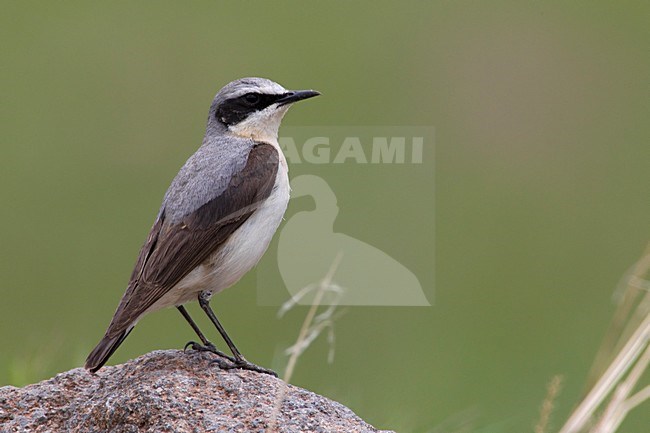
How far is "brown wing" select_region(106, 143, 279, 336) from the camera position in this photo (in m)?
6.73

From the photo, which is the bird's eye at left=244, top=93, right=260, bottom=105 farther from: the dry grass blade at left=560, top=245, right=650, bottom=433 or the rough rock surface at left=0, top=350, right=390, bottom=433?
the dry grass blade at left=560, top=245, right=650, bottom=433

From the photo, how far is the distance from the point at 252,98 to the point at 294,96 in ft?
0.88

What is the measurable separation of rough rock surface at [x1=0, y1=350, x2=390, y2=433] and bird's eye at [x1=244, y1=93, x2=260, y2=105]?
5.50 feet

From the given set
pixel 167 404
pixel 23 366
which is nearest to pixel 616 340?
pixel 167 404

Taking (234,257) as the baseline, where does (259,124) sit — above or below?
above

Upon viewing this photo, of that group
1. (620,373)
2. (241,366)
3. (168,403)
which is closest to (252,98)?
(241,366)

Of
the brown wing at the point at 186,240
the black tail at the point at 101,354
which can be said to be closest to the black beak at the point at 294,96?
the brown wing at the point at 186,240

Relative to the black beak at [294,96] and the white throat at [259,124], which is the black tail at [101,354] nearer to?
the white throat at [259,124]

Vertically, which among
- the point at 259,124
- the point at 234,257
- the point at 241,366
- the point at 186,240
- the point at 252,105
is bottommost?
the point at 241,366

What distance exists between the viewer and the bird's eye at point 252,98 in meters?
7.66

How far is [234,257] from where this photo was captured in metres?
7.02

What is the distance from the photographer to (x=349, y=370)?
12.5 meters

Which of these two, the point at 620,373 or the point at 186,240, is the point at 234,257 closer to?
the point at 186,240

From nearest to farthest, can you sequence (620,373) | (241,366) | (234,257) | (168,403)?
(620,373) < (168,403) < (241,366) < (234,257)
